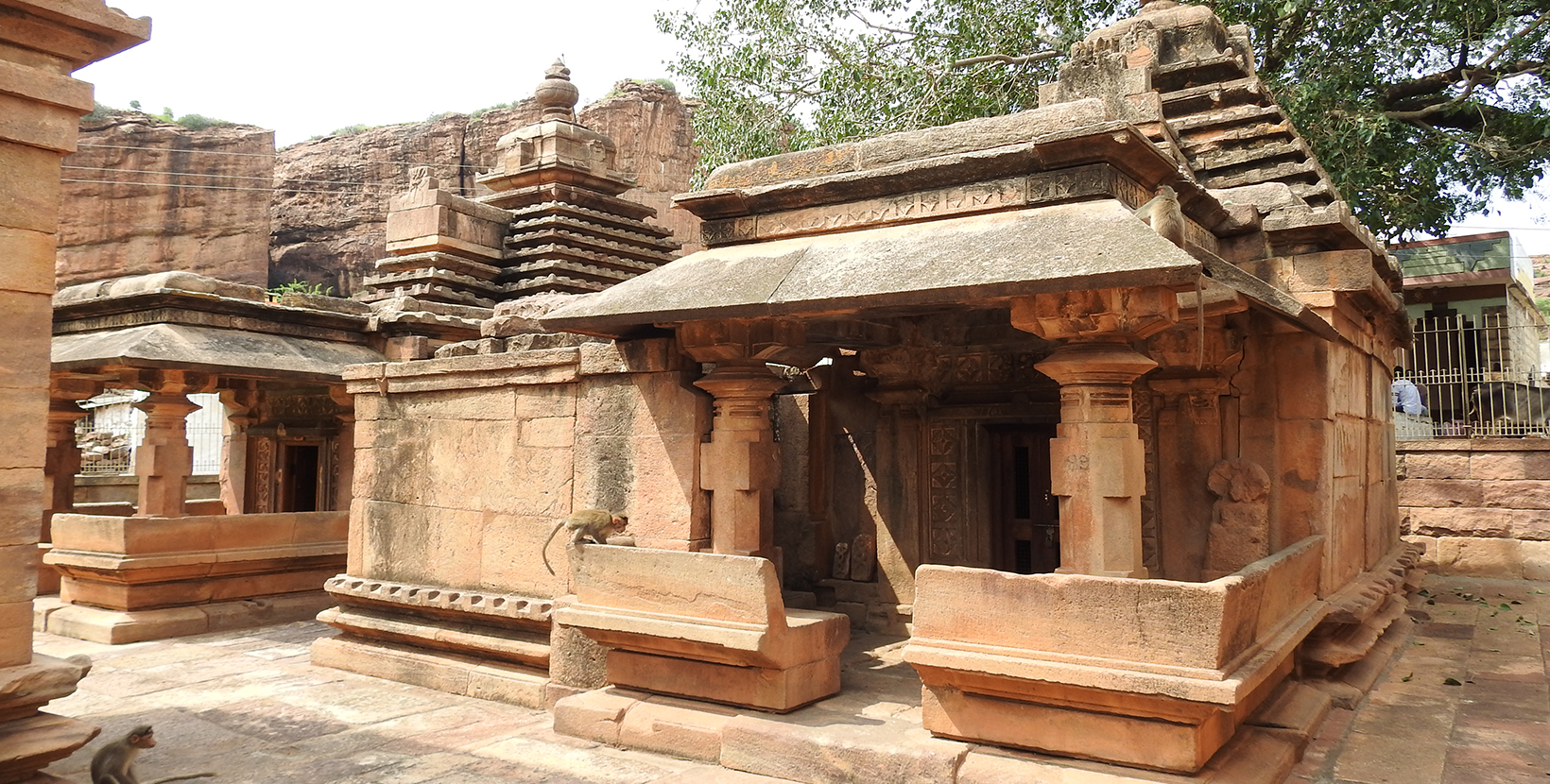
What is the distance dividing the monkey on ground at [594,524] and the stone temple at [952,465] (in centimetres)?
7

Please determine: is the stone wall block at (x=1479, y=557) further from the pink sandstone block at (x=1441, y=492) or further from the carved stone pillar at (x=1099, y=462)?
the carved stone pillar at (x=1099, y=462)

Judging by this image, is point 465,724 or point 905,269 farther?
point 465,724

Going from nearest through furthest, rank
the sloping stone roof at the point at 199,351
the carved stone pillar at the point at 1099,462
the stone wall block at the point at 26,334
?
the stone wall block at the point at 26,334, the carved stone pillar at the point at 1099,462, the sloping stone roof at the point at 199,351

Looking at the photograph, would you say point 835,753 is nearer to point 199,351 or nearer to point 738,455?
point 738,455

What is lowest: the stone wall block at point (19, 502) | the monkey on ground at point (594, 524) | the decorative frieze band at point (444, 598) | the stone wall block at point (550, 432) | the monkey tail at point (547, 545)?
the decorative frieze band at point (444, 598)

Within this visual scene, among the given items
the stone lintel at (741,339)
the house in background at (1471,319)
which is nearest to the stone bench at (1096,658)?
the stone lintel at (741,339)

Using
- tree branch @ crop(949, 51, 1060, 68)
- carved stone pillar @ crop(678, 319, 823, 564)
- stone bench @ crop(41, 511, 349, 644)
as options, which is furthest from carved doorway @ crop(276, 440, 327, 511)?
tree branch @ crop(949, 51, 1060, 68)

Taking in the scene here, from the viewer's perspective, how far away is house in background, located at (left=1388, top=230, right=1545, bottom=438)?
46.9ft

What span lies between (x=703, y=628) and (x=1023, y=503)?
9.75 feet

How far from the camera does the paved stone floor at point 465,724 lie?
4605 mm

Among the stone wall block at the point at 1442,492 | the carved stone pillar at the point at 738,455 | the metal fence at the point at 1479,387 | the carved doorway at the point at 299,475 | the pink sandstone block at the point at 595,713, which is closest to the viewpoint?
the pink sandstone block at the point at 595,713

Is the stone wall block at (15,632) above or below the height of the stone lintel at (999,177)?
below

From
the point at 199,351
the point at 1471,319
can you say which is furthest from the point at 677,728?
the point at 1471,319

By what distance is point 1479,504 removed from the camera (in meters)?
11.2
